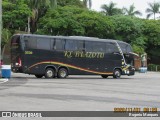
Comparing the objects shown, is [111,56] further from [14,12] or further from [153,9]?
[153,9]

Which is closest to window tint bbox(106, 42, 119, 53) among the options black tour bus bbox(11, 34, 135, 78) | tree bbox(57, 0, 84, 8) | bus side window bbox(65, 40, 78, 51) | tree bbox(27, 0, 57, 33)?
black tour bus bbox(11, 34, 135, 78)

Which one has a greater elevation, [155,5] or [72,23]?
[155,5]

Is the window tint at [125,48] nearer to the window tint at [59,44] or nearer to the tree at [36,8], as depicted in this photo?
the window tint at [59,44]

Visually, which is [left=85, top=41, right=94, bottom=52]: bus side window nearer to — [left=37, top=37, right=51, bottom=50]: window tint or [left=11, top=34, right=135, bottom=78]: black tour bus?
[left=11, top=34, right=135, bottom=78]: black tour bus

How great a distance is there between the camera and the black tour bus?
32.2 m

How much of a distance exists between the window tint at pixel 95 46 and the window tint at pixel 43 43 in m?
3.73

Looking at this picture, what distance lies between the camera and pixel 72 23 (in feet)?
185

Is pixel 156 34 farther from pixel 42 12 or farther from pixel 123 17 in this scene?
pixel 42 12

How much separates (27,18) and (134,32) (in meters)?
18.2

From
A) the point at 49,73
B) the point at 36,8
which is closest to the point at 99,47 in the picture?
the point at 49,73

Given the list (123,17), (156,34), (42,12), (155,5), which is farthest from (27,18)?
(155,5)

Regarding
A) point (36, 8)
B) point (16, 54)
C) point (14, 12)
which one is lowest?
point (16, 54)

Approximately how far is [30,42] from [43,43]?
43.7 inches

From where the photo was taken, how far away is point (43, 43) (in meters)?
32.8
